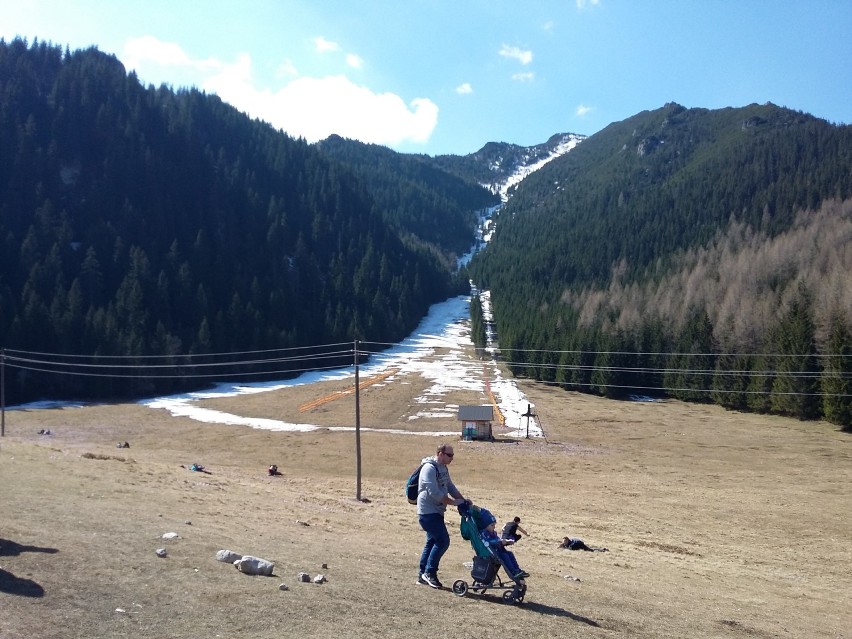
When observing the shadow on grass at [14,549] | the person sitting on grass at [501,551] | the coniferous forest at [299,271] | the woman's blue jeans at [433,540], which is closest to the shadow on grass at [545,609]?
the person sitting on grass at [501,551]

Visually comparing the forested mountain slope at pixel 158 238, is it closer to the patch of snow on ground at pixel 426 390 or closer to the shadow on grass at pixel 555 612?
the patch of snow on ground at pixel 426 390

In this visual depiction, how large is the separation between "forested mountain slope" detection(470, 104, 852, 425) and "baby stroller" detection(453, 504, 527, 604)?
57.8 meters

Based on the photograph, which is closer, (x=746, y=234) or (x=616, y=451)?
(x=616, y=451)

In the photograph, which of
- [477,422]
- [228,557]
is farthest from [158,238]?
[228,557]

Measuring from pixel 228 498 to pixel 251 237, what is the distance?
132 meters

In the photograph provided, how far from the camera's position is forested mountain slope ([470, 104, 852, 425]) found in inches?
2771

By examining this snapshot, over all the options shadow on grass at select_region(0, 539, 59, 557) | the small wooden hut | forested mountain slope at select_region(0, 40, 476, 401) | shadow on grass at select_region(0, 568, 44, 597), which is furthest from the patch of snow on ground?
shadow on grass at select_region(0, 568, 44, 597)

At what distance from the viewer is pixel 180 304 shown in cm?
11206

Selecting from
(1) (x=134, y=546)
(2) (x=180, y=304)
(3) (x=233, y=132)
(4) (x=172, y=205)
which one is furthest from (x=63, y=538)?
(3) (x=233, y=132)

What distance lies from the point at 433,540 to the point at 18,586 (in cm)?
612

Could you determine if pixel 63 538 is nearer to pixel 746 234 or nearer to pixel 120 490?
pixel 120 490

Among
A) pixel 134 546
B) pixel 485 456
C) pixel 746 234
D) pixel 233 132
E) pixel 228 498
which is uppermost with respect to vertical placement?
pixel 233 132

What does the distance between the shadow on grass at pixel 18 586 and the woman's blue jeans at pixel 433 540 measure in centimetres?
559

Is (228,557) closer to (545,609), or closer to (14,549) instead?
(14,549)
